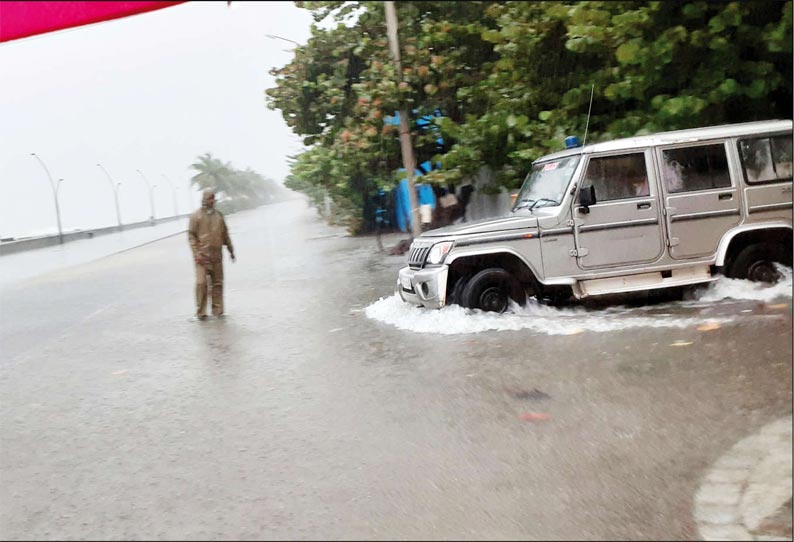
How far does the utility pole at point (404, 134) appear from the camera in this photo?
458 cm

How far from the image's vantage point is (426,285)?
672 centimetres

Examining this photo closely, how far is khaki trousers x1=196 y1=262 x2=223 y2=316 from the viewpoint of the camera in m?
6.51

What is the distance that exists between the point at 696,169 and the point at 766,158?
566 millimetres

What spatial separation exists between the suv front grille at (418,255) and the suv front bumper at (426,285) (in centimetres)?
6

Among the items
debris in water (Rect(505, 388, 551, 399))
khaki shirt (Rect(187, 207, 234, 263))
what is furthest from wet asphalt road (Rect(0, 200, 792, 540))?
khaki shirt (Rect(187, 207, 234, 263))

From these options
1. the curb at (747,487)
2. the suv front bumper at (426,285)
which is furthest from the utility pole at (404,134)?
the curb at (747,487)

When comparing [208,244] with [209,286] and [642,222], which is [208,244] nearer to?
[209,286]

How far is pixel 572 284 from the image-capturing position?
6539 mm

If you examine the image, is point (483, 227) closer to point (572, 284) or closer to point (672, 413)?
point (572, 284)

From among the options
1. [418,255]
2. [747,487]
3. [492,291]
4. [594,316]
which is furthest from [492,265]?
[747,487]

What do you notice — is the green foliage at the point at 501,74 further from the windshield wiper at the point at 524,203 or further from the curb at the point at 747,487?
the curb at the point at 747,487

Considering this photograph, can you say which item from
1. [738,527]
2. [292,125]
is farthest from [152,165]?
[738,527]

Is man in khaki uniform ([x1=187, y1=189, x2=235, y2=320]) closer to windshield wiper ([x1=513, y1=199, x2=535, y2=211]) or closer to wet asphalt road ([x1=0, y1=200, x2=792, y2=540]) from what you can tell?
wet asphalt road ([x1=0, y1=200, x2=792, y2=540])

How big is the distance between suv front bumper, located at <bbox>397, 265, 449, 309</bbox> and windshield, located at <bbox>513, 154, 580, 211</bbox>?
93 centimetres
